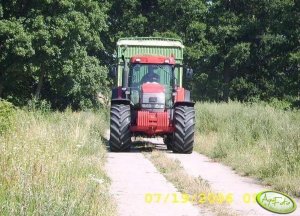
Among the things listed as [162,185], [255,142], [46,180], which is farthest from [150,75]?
[46,180]

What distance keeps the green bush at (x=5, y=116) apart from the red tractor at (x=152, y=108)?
308cm

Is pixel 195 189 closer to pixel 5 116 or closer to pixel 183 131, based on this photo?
pixel 5 116

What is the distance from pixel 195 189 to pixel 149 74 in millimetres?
7670

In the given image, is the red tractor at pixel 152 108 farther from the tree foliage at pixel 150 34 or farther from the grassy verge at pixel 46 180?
the tree foliage at pixel 150 34

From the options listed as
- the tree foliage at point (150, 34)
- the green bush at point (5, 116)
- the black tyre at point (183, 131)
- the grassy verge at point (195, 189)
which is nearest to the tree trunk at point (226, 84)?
the tree foliage at point (150, 34)

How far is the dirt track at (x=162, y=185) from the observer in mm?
6781

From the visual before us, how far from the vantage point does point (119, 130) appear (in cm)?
1399

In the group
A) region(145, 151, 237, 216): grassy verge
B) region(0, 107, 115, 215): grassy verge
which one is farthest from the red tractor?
region(0, 107, 115, 215): grassy verge

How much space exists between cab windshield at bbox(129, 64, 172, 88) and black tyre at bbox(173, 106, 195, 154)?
1.46 m

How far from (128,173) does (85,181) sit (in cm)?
333

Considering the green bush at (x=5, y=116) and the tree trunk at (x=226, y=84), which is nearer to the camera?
the green bush at (x=5, y=116)

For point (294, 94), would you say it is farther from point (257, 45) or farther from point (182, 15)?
point (182, 15)

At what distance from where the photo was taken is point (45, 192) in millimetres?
5215

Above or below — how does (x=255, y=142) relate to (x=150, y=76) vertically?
below
